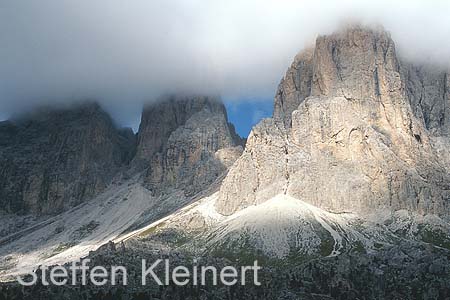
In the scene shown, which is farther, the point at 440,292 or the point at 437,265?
the point at 437,265

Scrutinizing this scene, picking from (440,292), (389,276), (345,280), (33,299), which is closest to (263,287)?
(345,280)

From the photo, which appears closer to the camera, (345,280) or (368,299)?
(368,299)

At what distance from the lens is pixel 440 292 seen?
580ft

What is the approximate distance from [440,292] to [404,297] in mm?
11423

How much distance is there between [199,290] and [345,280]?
4461cm

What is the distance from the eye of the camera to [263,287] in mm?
190250

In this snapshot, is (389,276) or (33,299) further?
(389,276)

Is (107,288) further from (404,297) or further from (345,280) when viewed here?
(404,297)

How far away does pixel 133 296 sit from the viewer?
590 ft

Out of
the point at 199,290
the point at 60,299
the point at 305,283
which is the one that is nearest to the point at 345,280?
the point at 305,283

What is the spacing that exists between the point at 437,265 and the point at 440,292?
62.8 ft

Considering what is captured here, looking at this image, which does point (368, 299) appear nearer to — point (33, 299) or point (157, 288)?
point (157, 288)

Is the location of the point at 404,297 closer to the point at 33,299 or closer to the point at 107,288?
the point at 107,288

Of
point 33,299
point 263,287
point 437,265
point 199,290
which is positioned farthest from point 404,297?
point 33,299
